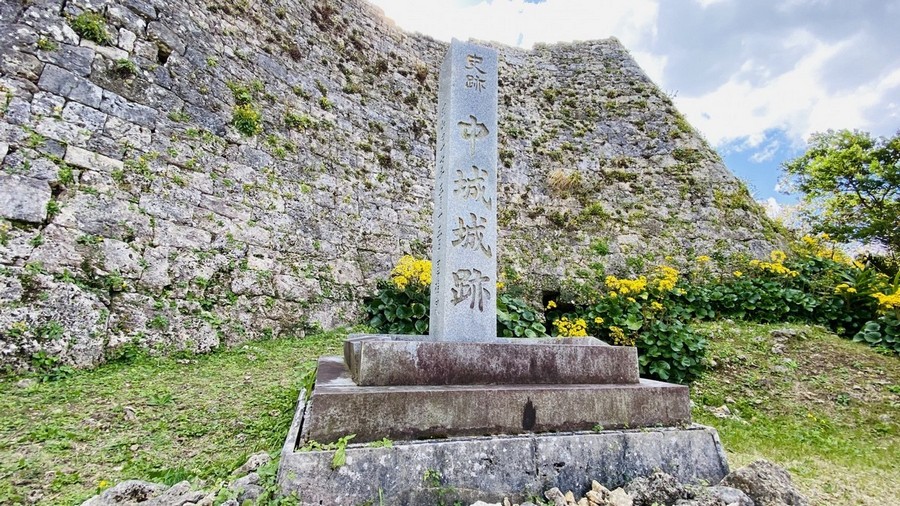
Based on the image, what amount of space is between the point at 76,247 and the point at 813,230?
54.2ft

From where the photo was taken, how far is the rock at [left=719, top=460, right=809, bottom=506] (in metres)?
1.94

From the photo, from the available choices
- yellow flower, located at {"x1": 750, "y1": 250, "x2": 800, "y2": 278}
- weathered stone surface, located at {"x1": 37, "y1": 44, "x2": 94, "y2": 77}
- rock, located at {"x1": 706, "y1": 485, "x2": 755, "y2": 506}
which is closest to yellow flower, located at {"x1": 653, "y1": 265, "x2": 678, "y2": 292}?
yellow flower, located at {"x1": 750, "y1": 250, "x2": 800, "y2": 278}

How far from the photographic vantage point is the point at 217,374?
12.7 feet

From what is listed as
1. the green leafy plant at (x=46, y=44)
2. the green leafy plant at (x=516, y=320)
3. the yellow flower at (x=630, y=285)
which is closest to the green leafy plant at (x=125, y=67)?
the green leafy plant at (x=46, y=44)

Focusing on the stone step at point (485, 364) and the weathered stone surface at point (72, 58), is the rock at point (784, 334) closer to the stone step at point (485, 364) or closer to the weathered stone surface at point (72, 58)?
the stone step at point (485, 364)

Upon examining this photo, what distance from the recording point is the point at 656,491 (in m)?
2.00

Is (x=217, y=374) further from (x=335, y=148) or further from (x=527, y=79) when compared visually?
(x=527, y=79)

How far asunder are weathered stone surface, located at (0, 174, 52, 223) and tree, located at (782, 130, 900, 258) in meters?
15.3

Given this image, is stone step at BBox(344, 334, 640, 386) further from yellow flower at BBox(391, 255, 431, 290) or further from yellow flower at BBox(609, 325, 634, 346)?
Answer: yellow flower at BBox(391, 255, 431, 290)

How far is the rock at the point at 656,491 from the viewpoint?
1971mm

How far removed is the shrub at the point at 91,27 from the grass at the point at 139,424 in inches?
141

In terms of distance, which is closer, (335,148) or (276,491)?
(276,491)

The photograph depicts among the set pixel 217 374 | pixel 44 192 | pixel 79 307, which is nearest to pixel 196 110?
pixel 44 192

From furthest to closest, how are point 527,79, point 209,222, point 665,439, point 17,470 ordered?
point 527,79 < point 209,222 < point 665,439 < point 17,470
